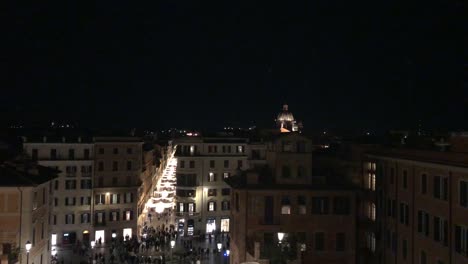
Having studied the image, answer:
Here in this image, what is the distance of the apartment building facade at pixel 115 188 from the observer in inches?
2510

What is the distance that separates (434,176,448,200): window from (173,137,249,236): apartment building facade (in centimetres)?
4073

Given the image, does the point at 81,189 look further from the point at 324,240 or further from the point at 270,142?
the point at 324,240

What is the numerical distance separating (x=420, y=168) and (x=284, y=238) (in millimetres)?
11703

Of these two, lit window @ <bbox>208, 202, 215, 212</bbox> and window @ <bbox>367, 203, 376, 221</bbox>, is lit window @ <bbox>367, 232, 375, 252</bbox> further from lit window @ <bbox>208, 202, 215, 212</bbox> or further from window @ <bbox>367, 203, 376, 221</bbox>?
lit window @ <bbox>208, 202, 215, 212</bbox>

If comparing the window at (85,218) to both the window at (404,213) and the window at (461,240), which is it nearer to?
the window at (404,213)

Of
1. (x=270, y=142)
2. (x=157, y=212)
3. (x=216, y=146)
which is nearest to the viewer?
(x=270, y=142)

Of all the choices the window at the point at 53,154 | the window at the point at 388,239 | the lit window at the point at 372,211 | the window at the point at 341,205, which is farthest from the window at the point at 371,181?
the window at the point at 53,154

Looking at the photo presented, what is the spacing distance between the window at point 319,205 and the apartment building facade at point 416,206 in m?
4.07

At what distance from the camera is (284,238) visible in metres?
38.4

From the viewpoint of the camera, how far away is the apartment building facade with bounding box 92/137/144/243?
6375cm

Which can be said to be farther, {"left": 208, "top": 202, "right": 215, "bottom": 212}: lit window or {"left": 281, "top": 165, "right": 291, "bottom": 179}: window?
{"left": 208, "top": 202, "right": 215, "bottom": 212}: lit window

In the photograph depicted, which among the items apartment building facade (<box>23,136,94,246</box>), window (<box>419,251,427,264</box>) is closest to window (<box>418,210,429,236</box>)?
window (<box>419,251,427,264</box>)

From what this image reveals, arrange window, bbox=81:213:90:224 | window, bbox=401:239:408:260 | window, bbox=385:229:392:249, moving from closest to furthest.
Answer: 1. window, bbox=401:239:408:260
2. window, bbox=385:229:392:249
3. window, bbox=81:213:90:224

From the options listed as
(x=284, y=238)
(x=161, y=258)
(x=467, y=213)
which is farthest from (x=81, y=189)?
(x=467, y=213)
